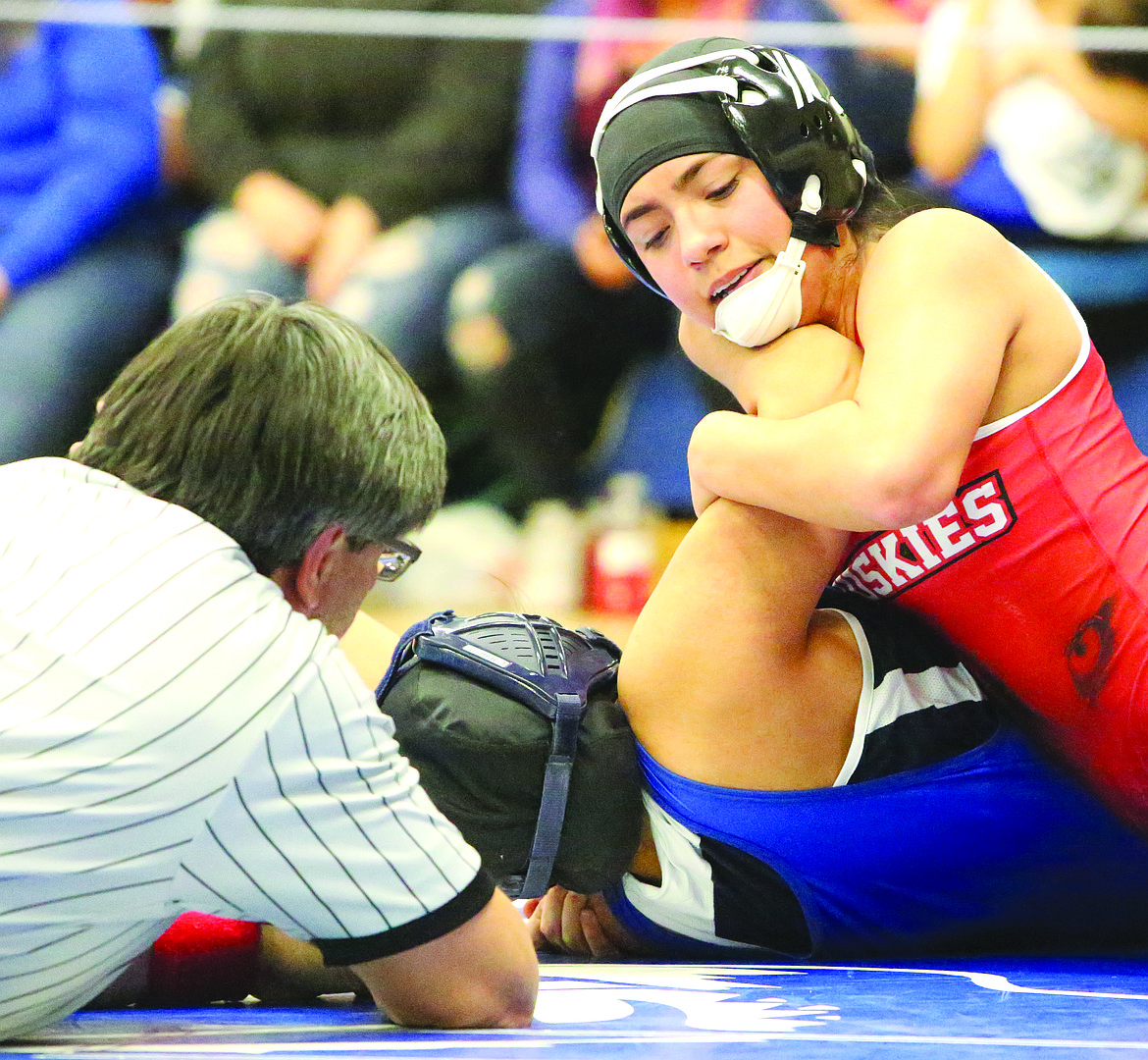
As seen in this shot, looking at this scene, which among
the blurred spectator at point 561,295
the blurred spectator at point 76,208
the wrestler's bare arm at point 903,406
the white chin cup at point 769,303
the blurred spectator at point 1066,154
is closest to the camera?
the wrestler's bare arm at point 903,406

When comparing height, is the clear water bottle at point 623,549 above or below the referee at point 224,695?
above

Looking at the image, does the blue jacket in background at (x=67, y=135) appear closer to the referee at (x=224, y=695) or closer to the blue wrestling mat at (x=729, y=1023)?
the referee at (x=224, y=695)

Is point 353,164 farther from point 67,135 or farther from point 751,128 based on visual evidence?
point 751,128

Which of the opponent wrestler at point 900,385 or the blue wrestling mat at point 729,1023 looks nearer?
the blue wrestling mat at point 729,1023

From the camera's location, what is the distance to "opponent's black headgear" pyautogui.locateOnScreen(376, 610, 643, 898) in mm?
1526

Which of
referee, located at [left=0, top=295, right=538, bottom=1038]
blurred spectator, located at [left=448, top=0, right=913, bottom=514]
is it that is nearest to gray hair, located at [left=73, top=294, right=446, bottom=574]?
referee, located at [left=0, top=295, right=538, bottom=1038]

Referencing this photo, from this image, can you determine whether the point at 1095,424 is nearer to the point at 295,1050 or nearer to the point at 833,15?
the point at 295,1050

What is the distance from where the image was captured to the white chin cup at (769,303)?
1.72 m

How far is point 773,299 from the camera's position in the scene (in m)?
1.72

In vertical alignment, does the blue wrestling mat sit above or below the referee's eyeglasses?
below

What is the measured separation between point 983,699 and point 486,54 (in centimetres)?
371

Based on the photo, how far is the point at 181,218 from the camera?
199 inches

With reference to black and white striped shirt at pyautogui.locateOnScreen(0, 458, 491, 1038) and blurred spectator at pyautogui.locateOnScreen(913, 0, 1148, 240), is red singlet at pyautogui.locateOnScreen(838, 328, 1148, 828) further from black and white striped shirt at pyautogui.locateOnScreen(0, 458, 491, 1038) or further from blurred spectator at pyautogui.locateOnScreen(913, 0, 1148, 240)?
blurred spectator at pyautogui.locateOnScreen(913, 0, 1148, 240)

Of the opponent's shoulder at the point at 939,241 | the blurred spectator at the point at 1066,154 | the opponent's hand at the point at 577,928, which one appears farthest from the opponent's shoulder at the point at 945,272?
the blurred spectator at the point at 1066,154
